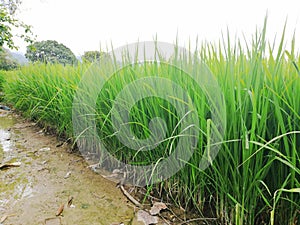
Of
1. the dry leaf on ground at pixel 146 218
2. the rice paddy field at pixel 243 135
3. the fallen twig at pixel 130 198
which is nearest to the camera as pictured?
the rice paddy field at pixel 243 135

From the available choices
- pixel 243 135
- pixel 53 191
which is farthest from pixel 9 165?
pixel 243 135

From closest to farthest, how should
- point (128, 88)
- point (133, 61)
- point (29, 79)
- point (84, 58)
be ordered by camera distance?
1. point (128, 88)
2. point (133, 61)
3. point (84, 58)
4. point (29, 79)

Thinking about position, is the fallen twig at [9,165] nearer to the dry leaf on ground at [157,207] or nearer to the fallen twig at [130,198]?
the fallen twig at [130,198]

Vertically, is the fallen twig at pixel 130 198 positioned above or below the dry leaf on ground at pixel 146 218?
above

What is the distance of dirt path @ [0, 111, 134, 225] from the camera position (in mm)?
957

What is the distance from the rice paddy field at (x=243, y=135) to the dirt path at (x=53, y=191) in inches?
8.8

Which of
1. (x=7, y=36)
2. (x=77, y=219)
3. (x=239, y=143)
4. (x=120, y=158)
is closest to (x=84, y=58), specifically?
(x=120, y=158)

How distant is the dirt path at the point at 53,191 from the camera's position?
0.96m

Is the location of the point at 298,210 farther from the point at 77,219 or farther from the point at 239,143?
the point at 77,219

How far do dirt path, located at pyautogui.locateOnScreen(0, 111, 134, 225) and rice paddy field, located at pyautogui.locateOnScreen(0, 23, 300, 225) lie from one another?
22 cm

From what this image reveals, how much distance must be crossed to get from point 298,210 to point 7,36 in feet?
21.2

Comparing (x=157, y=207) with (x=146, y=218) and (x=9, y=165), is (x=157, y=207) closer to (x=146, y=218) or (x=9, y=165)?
(x=146, y=218)

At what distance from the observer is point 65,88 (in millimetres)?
1736

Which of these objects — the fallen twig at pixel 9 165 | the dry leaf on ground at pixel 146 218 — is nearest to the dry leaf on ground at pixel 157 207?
the dry leaf on ground at pixel 146 218
